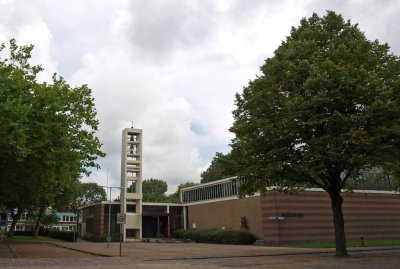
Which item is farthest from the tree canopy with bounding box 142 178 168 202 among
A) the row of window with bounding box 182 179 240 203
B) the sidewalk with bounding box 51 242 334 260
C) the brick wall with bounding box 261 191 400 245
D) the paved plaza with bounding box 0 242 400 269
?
the paved plaza with bounding box 0 242 400 269

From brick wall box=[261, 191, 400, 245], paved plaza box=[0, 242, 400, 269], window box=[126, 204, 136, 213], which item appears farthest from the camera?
window box=[126, 204, 136, 213]

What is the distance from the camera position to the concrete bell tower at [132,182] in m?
64.8

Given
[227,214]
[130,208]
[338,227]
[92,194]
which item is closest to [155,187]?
[92,194]

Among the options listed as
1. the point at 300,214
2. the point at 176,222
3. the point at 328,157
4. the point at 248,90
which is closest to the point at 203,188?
the point at 176,222

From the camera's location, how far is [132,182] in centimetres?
6669

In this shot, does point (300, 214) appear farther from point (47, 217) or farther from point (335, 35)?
point (47, 217)

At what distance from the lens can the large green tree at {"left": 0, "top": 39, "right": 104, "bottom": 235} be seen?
812 inches

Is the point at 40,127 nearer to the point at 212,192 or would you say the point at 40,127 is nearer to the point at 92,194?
the point at 212,192

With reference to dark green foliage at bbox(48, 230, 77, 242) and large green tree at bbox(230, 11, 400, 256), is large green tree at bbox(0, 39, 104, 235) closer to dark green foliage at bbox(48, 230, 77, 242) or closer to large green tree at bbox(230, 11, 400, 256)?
large green tree at bbox(230, 11, 400, 256)

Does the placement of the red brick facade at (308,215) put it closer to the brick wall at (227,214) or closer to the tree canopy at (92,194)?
the brick wall at (227,214)

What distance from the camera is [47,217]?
92375mm

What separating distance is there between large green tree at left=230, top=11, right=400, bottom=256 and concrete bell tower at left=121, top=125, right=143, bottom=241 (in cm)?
4063

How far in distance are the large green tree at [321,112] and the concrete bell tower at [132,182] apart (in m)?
40.6

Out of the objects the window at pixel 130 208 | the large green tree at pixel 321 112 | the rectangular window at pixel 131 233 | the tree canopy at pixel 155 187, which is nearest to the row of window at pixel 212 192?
the window at pixel 130 208
